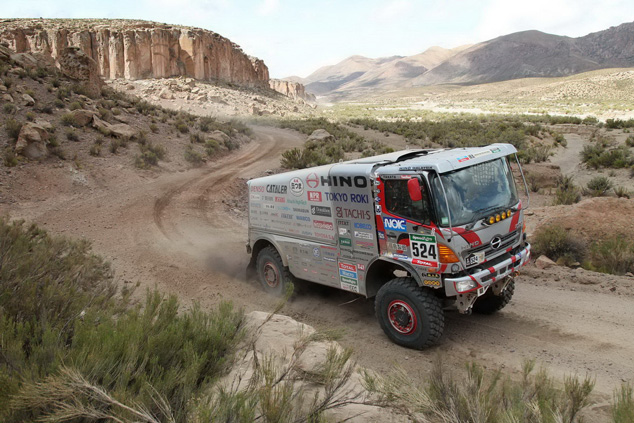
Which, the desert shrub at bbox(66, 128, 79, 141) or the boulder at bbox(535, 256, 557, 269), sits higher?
the desert shrub at bbox(66, 128, 79, 141)

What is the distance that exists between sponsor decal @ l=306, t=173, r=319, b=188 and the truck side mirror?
2.08 m

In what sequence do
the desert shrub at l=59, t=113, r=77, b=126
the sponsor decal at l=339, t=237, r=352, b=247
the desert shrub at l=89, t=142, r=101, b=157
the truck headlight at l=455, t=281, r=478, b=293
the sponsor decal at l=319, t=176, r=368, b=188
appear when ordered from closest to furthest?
the truck headlight at l=455, t=281, r=478, b=293 < the sponsor decal at l=319, t=176, r=368, b=188 < the sponsor decal at l=339, t=237, r=352, b=247 < the desert shrub at l=89, t=142, r=101, b=157 < the desert shrub at l=59, t=113, r=77, b=126

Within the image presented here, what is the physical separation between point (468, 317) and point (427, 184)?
2926 mm

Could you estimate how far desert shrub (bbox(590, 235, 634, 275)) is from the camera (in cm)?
903

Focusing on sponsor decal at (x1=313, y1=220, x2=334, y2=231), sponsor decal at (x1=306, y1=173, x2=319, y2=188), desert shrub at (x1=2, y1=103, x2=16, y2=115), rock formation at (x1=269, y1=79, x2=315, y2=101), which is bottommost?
sponsor decal at (x1=313, y1=220, x2=334, y2=231)

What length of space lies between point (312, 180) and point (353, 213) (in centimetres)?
107

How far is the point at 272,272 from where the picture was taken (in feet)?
Answer: 29.2

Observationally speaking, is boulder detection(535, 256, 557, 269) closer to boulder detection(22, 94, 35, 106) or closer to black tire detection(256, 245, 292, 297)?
black tire detection(256, 245, 292, 297)

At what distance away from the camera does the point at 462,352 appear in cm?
626

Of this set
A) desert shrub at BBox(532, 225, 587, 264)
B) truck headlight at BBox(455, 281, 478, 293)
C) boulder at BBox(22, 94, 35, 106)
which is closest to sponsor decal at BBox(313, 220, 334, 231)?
truck headlight at BBox(455, 281, 478, 293)

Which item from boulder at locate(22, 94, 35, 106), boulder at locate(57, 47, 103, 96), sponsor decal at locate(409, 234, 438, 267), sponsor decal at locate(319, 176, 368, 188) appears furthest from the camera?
boulder at locate(57, 47, 103, 96)

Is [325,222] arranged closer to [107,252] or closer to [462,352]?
[462,352]

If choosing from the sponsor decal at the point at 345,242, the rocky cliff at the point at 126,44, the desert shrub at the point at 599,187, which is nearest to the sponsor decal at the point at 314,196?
the sponsor decal at the point at 345,242

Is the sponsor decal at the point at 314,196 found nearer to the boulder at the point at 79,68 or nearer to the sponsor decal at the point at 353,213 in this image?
the sponsor decal at the point at 353,213
